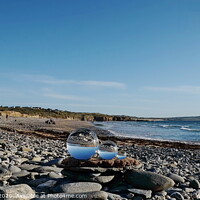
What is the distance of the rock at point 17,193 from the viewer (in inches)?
150

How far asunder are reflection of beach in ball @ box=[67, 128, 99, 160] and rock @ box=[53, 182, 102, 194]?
63cm

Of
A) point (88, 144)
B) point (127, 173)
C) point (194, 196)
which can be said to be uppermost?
point (88, 144)

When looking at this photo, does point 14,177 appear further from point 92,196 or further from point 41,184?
point 92,196

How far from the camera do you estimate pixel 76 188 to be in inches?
175

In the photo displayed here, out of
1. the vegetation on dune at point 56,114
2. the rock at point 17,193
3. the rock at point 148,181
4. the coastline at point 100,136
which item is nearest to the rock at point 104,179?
the rock at point 148,181

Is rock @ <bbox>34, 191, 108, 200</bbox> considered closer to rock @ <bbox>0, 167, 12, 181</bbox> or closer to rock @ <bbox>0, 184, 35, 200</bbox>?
rock @ <bbox>0, 184, 35, 200</bbox>

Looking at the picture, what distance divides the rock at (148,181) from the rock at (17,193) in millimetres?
1834

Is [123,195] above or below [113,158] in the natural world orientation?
below

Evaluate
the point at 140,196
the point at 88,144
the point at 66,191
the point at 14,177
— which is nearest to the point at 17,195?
the point at 66,191

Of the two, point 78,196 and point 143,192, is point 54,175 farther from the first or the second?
point 143,192

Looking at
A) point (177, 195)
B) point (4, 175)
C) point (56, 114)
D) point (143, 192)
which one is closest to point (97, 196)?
point (143, 192)

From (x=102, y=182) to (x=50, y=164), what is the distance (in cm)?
201

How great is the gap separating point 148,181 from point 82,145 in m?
1.32

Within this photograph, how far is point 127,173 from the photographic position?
5.25 metres
